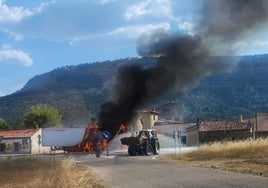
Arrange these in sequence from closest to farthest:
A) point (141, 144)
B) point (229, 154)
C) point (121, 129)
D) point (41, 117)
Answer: point (229, 154)
point (141, 144)
point (121, 129)
point (41, 117)

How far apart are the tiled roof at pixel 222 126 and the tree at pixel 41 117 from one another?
38739 mm

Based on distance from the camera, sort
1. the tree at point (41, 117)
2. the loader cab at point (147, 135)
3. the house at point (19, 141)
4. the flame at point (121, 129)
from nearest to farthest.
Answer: the loader cab at point (147, 135), the flame at point (121, 129), the house at point (19, 141), the tree at point (41, 117)

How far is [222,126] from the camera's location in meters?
81.7

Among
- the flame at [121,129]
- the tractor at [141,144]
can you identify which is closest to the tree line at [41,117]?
the flame at [121,129]

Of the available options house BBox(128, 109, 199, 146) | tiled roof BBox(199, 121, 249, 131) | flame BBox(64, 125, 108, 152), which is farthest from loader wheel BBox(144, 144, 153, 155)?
tiled roof BBox(199, 121, 249, 131)

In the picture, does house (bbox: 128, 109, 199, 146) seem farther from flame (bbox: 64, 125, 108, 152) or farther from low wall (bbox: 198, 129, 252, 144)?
flame (bbox: 64, 125, 108, 152)

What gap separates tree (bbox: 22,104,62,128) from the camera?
114m

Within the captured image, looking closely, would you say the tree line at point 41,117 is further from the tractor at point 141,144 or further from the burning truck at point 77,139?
the tractor at point 141,144

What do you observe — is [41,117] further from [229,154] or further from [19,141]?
[229,154]

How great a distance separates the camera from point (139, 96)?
50.2m

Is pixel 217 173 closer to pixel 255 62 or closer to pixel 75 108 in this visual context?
pixel 255 62

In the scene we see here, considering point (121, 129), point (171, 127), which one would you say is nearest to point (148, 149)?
point (121, 129)

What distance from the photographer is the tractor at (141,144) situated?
4888 centimetres

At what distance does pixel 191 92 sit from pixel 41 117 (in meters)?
37.9
